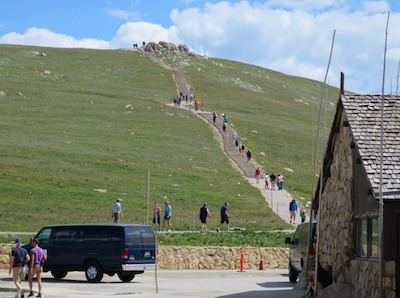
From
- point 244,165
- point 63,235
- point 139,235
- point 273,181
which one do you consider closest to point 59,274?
point 63,235

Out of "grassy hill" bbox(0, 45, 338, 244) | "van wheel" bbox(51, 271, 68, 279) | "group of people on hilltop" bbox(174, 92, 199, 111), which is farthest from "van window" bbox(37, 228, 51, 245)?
"group of people on hilltop" bbox(174, 92, 199, 111)

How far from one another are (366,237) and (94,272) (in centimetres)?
1427

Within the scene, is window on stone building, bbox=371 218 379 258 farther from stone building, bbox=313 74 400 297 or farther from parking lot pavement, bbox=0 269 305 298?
parking lot pavement, bbox=0 269 305 298

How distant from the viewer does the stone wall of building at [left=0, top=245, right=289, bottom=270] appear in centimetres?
4281

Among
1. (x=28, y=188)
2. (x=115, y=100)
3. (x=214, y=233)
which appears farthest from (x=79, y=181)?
(x=115, y=100)

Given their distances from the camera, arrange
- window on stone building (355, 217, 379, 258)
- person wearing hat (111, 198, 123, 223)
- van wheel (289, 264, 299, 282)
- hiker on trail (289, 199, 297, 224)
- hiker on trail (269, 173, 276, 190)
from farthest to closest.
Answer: hiker on trail (269, 173, 276, 190) < hiker on trail (289, 199, 297, 224) < person wearing hat (111, 198, 123, 223) < van wheel (289, 264, 299, 282) < window on stone building (355, 217, 379, 258)

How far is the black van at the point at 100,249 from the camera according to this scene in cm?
3478

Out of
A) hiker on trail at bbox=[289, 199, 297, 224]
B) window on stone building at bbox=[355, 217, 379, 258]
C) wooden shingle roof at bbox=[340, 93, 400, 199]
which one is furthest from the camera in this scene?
hiker on trail at bbox=[289, 199, 297, 224]

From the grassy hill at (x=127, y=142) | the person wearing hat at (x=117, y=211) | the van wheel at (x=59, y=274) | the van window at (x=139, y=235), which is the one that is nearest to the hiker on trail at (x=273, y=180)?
the grassy hill at (x=127, y=142)

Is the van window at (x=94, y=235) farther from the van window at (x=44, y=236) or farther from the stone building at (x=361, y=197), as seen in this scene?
the stone building at (x=361, y=197)

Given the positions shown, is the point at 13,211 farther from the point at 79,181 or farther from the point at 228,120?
the point at 228,120

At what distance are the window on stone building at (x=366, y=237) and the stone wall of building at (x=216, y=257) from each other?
18372 millimetres

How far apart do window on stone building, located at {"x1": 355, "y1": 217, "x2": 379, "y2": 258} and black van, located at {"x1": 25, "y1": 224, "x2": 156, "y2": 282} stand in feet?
40.2

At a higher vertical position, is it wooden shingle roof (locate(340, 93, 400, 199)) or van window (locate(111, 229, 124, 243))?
wooden shingle roof (locate(340, 93, 400, 199))
